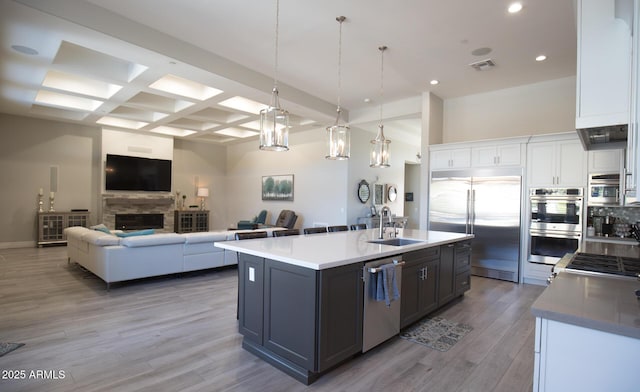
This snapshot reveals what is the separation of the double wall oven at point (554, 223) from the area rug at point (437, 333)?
2625 millimetres

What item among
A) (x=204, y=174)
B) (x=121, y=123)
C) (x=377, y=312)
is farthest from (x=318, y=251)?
(x=204, y=174)

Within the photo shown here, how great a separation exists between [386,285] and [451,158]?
4.16 metres

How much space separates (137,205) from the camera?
953 centimetres

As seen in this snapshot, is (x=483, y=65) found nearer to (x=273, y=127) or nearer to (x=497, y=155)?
(x=497, y=155)

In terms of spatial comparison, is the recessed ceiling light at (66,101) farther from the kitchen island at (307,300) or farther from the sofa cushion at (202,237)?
the kitchen island at (307,300)

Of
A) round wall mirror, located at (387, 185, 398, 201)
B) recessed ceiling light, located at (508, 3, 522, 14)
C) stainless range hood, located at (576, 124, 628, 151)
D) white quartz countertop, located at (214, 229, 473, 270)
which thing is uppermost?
recessed ceiling light, located at (508, 3, 522, 14)

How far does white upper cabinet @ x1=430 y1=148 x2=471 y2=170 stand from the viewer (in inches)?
231

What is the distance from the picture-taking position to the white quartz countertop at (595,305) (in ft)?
4.09

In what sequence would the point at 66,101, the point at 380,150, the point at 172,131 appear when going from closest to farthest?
1. the point at 380,150
2. the point at 66,101
3. the point at 172,131

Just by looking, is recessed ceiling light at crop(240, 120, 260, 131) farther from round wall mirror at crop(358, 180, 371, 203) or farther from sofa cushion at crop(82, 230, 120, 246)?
sofa cushion at crop(82, 230, 120, 246)

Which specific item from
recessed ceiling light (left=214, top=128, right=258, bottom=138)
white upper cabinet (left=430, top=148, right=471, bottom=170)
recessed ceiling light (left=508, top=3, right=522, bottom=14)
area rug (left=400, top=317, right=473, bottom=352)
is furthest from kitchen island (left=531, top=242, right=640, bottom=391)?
recessed ceiling light (left=214, top=128, right=258, bottom=138)

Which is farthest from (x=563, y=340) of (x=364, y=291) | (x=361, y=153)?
(x=361, y=153)

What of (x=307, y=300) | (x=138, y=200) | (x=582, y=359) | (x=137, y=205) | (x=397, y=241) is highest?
(x=138, y=200)

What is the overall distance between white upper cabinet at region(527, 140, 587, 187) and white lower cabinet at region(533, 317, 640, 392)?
14.9ft
